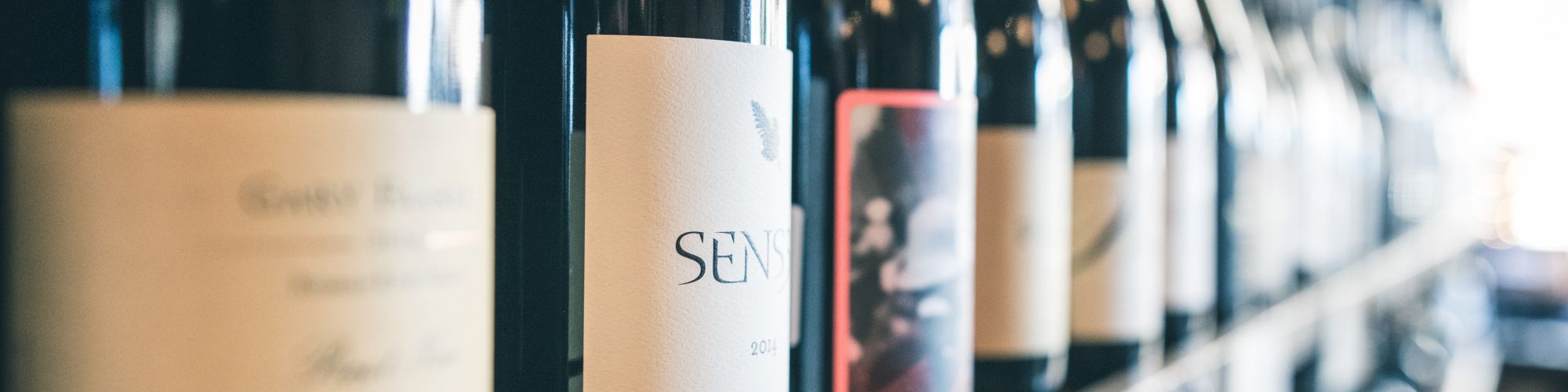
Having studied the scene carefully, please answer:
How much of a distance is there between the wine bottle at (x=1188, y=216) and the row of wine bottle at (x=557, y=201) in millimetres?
60

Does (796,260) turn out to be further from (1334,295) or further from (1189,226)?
(1334,295)

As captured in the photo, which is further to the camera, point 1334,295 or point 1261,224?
point 1334,295

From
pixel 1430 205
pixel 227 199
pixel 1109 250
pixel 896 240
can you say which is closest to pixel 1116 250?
pixel 1109 250

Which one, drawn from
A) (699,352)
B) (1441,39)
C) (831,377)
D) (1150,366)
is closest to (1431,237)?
(1441,39)

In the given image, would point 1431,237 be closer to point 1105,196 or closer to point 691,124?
point 1105,196

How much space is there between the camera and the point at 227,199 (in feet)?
0.63

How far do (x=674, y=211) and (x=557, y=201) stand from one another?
4 centimetres

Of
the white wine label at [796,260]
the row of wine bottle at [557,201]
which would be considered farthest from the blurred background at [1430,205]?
the white wine label at [796,260]

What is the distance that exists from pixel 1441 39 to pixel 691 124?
5.85 feet

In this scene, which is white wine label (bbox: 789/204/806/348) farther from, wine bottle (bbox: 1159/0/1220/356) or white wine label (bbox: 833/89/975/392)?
wine bottle (bbox: 1159/0/1220/356)

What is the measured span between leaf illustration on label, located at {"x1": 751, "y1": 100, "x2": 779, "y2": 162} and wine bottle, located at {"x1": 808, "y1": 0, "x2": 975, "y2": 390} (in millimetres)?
101

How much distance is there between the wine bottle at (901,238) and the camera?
1.39ft

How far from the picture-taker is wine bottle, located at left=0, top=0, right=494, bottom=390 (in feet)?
0.62

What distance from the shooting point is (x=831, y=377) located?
433 mm
